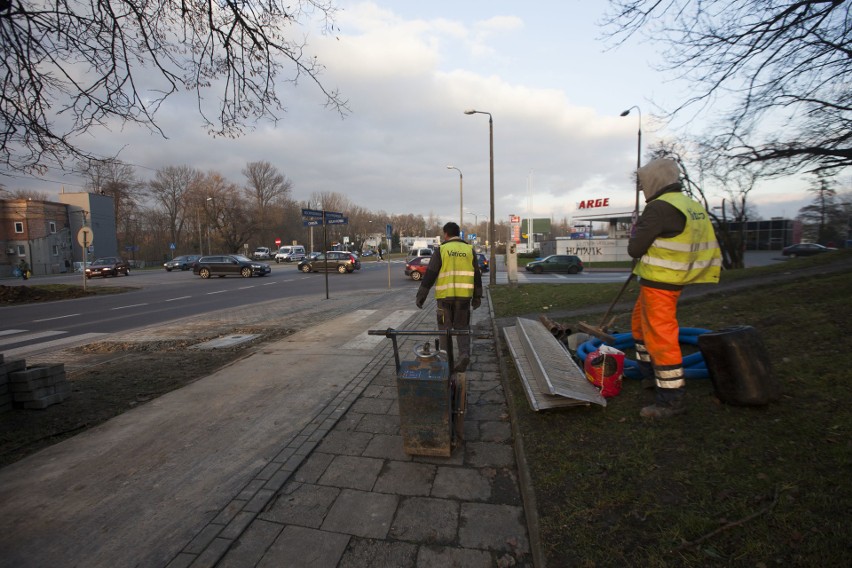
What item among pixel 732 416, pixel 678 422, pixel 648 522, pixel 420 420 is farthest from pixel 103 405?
pixel 732 416

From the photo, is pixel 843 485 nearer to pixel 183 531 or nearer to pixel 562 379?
pixel 562 379

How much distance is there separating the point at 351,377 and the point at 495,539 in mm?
3474

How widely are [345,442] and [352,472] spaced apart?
1.74ft

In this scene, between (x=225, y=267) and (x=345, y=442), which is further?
(x=225, y=267)

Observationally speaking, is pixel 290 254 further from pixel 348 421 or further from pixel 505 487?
pixel 505 487

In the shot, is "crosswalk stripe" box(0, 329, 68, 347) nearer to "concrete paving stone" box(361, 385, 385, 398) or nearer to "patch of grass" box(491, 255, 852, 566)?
"concrete paving stone" box(361, 385, 385, 398)

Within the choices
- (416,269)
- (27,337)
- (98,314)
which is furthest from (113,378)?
(416,269)

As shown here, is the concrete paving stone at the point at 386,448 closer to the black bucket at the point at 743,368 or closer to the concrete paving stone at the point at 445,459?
the concrete paving stone at the point at 445,459

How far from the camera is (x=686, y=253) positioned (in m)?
3.23

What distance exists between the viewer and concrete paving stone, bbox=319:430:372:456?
360 cm

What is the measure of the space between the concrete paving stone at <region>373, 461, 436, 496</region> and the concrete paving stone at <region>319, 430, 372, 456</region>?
0.41 metres

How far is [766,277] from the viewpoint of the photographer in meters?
9.88

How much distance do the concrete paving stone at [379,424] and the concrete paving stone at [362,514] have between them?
3.23ft

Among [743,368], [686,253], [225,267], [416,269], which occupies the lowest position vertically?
[416,269]
